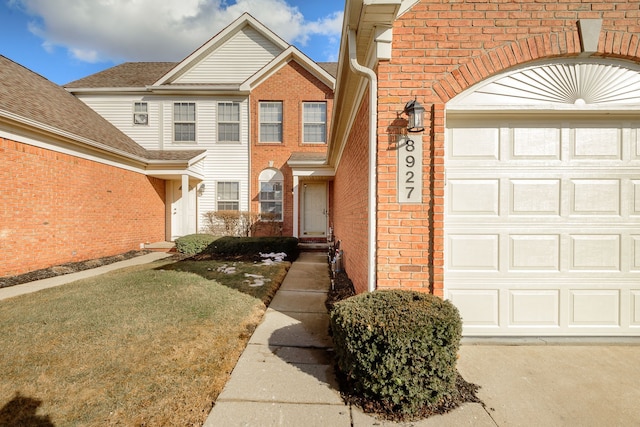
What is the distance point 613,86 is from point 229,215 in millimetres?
11235

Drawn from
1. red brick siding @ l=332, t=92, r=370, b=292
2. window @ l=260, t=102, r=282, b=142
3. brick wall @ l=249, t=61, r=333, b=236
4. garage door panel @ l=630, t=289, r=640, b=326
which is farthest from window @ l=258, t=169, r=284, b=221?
garage door panel @ l=630, t=289, r=640, b=326

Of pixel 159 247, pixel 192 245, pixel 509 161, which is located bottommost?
pixel 159 247

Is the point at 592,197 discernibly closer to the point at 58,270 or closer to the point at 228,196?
the point at 58,270

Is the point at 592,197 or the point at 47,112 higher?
the point at 47,112

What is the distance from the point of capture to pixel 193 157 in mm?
11406

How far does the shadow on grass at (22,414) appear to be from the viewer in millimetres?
2041

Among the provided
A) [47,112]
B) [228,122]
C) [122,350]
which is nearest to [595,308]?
[122,350]

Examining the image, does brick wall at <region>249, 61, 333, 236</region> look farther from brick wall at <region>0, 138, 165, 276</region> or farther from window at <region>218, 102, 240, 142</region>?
brick wall at <region>0, 138, 165, 276</region>

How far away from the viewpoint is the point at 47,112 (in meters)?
7.98

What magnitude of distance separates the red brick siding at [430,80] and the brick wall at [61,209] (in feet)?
26.8

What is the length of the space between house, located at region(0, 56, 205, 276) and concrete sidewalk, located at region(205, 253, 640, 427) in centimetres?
691

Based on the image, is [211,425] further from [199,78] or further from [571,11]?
[199,78]

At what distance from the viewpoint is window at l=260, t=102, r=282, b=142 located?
12.8m

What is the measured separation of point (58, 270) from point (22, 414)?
20.8 feet
